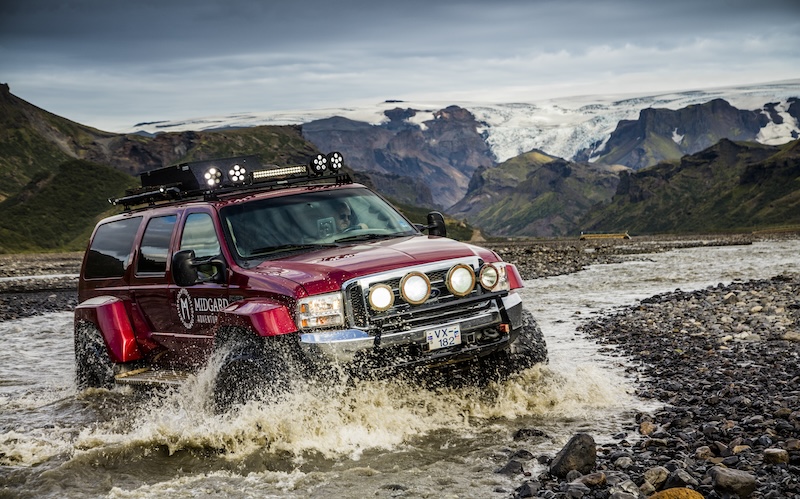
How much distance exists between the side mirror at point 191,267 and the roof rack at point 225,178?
99cm

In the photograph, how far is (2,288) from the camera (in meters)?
37.7

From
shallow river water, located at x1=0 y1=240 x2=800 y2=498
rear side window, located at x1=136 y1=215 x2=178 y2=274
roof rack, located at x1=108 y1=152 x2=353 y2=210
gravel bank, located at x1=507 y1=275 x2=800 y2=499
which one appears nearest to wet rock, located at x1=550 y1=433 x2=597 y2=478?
gravel bank, located at x1=507 y1=275 x2=800 y2=499

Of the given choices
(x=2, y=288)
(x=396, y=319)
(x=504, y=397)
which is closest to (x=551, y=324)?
(x=504, y=397)

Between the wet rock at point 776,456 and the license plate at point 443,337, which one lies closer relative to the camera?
the wet rock at point 776,456

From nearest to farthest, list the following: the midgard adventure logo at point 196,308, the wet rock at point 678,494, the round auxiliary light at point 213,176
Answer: the wet rock at point 678,494, the midgard adventure logo at point 196,308, the round auxiliary light at point 213,176

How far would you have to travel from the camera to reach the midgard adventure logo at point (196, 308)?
8305mm

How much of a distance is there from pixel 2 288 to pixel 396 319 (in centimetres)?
3470

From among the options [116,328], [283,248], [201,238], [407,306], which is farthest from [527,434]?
[116,328]

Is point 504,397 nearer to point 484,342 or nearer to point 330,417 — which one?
point 484,342


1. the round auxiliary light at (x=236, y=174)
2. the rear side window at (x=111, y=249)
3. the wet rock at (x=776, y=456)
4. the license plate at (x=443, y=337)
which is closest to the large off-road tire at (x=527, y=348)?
the license plate at (x=443, y=337)

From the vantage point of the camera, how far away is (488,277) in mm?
7879

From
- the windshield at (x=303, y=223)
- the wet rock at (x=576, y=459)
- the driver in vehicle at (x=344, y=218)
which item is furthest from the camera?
the driver in vehicle at (x=344, y=218)

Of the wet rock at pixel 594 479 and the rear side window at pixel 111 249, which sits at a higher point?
the rear side window at pixel 111 249

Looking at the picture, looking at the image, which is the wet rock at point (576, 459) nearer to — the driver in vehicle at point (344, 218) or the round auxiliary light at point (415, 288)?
the round auxiliary light at point (415, 288)
